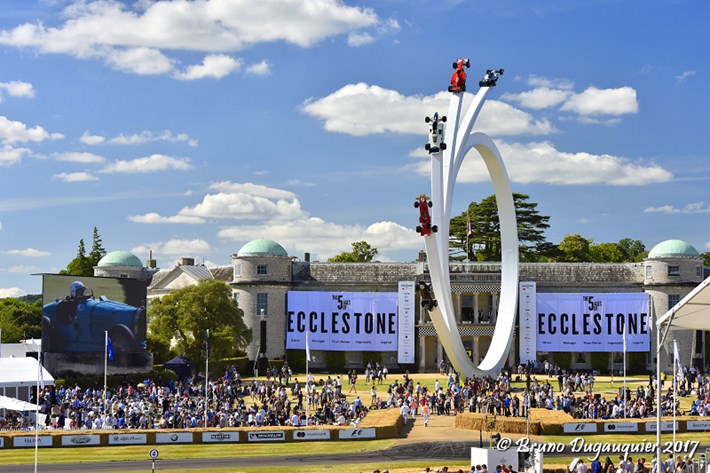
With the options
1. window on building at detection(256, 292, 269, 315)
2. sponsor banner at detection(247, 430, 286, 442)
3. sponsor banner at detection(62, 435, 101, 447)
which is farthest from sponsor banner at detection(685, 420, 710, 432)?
window on building at detection(256, 292, 269, 315)

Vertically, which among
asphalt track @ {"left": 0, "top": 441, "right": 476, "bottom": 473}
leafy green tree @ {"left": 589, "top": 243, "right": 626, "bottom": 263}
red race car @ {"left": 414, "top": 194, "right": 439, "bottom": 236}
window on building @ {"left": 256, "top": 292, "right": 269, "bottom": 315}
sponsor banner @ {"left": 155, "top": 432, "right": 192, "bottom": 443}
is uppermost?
leafy green tree @ {"left": 589, "top": 243, "right": 626, "bottom": 263}

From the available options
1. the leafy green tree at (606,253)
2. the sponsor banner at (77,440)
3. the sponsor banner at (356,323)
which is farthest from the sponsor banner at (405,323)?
the leafy green tree at (606,253)

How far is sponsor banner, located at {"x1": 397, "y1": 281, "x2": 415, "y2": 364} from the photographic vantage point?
89500 mm

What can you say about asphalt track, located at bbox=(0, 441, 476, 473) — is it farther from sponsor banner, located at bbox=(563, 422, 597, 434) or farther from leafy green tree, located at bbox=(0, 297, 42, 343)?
leafy green tree, located at bbox=(0, 297, 42, 343)

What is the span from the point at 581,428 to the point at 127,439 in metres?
21.2

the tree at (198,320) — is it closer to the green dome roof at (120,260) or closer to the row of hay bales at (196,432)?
the green dome roof at (120,260)

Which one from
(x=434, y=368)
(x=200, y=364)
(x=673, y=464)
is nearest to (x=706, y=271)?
(x=434, y=368)

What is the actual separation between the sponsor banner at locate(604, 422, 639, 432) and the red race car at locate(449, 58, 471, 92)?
22810 millimetres

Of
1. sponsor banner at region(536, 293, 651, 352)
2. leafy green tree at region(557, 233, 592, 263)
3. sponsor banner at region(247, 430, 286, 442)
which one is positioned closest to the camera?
sponsor banner at region(247, 430, 286, 442)

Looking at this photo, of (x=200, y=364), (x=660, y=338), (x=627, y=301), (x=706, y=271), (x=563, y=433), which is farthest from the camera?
(x=706, y=271)

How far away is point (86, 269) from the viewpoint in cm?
12744

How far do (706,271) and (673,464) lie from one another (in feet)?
229

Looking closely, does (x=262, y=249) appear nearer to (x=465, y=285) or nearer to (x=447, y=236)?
(x=465, y=285)

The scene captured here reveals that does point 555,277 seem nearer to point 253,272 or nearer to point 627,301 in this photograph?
point 627,301
